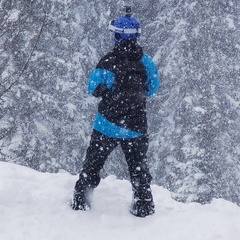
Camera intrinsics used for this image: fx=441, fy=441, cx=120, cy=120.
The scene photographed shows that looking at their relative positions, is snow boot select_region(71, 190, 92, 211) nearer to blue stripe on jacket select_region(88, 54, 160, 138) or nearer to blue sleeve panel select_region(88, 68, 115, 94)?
blue stripe on jacket select_region(88, 54, 160, 138)

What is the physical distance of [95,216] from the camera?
15.5 ft

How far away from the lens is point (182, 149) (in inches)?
707

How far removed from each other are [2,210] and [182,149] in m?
14.0

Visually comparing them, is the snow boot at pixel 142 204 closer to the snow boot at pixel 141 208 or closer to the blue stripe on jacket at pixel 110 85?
the snow boot at pixel 141 208

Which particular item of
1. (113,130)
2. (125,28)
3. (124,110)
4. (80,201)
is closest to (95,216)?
(80,201)

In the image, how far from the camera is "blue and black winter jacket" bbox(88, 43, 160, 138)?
4.69 m

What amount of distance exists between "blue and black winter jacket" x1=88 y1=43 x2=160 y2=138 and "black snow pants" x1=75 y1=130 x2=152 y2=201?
8cm

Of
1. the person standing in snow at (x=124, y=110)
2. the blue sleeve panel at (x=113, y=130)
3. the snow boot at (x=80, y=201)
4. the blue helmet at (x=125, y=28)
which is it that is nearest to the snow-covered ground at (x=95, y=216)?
the snow boot at (x=80, y=201)

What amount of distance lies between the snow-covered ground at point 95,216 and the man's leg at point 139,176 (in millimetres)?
114

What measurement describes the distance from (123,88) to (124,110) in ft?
0.78

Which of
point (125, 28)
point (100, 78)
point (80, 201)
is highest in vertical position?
point (125, 28)

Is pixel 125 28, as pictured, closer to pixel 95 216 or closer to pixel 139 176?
pixel 139 176

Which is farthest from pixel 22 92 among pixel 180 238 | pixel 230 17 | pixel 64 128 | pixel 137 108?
pixel 180 238

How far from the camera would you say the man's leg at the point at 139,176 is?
483cm
